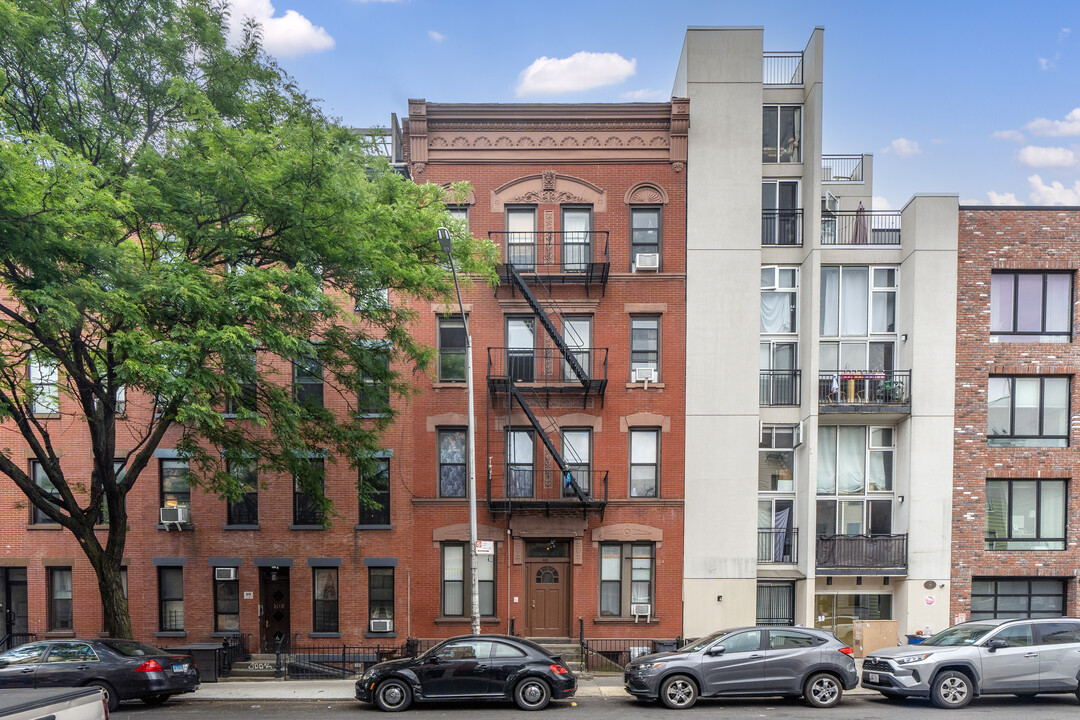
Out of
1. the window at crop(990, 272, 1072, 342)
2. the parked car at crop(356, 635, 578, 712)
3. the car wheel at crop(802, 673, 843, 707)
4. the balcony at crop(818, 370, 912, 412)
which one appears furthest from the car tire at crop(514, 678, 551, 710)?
the window at crop(990, 272, 1072, 342)

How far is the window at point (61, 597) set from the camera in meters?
21.1

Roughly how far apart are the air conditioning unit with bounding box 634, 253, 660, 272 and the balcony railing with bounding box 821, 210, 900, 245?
16.7ft

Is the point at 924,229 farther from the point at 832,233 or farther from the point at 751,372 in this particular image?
the point at 751,372

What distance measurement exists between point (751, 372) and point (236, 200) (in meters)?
13.7

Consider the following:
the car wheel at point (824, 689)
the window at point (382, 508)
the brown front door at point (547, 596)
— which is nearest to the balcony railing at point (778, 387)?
the brown front door at point (547, 596)

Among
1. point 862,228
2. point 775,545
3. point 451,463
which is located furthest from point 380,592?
point 862,228

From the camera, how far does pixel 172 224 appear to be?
13.7m

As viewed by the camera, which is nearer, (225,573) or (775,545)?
(225,573)

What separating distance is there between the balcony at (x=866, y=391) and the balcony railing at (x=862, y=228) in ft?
12.5

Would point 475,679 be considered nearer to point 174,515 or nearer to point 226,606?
point 226,606

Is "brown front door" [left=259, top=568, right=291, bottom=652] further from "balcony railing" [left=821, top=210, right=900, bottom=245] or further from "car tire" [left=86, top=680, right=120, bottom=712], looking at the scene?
"balcony railing" [left=821, top=210, right=900, bottom=245]

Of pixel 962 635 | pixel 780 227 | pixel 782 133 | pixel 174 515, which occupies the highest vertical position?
pixel 782 133

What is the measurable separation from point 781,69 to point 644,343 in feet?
30.2

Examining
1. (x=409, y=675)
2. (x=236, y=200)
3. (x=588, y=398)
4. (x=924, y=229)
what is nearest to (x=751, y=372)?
(x=588, y=398)
